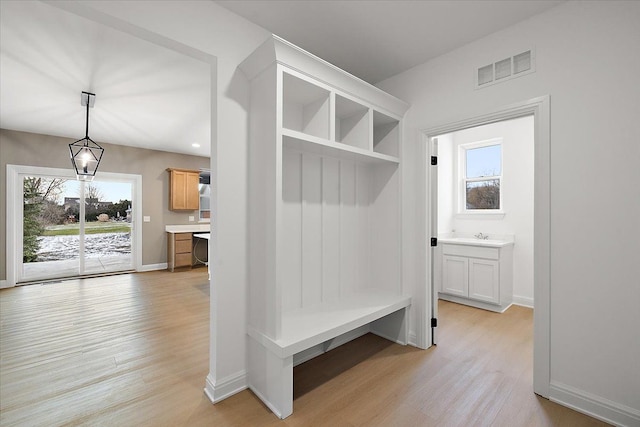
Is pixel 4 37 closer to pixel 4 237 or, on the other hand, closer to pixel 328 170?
pixel 328 170

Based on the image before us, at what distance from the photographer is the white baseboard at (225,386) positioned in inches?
75.7

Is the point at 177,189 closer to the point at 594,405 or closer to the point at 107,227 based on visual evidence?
the point at 107,227

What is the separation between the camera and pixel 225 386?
1963mm

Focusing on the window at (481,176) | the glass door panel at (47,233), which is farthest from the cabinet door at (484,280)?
the glass door panel at (47,233)

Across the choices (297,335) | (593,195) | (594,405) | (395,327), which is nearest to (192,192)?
(395,327)

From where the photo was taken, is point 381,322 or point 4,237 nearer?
point 381,322

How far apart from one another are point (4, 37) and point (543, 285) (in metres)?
4.65

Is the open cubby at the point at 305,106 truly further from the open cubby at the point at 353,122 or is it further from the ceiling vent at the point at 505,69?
the ceiling vent at the point at 505,69

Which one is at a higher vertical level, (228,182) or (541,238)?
(228,182)

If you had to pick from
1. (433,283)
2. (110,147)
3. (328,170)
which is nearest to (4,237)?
(110,147)

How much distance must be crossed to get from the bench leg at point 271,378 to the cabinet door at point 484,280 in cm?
303

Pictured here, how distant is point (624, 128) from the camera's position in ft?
5.65

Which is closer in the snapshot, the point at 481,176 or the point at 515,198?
the point at 515,198

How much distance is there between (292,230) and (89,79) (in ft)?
9.35
